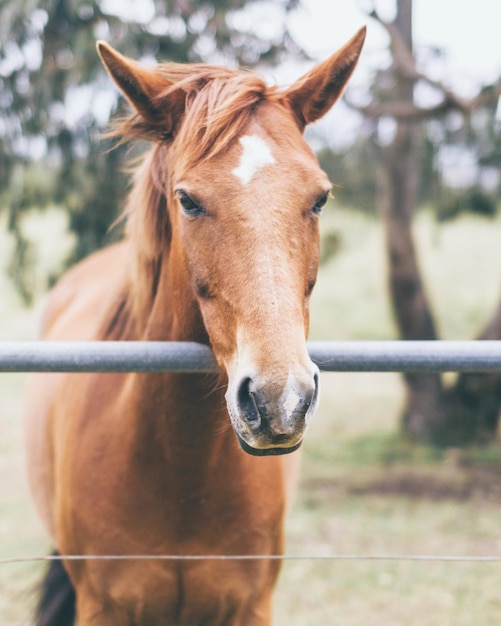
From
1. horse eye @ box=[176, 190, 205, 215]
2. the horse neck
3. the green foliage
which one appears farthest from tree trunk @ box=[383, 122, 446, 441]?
horse eye @ box=[176, 190, 205, 215]

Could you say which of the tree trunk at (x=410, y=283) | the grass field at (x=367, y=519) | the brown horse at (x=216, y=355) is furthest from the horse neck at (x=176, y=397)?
the tree trunk at (x=410, y=283)

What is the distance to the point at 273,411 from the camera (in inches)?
50.5

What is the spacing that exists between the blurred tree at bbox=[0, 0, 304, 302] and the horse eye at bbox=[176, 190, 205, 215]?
10.4 ft

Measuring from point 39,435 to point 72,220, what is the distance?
275cm

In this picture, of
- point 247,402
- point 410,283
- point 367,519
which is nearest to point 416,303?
point 410,283

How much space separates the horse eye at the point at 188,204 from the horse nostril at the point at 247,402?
Answer: 1.56 ft

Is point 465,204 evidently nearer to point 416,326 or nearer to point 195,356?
point 416,326

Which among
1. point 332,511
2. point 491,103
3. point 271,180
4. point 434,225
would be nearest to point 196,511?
point 271,180

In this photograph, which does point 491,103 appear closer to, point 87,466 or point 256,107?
point 256,107

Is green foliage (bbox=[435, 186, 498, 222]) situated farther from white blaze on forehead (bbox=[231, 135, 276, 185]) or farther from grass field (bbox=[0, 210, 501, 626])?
white blaze on forehead (bbox=[231, 135, 276, 185])

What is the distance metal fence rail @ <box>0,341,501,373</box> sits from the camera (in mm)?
1476

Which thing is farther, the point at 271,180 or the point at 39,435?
the point at 39,435

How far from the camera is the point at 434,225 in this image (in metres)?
6.64

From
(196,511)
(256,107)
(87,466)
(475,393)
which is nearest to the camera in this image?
(256,107)
